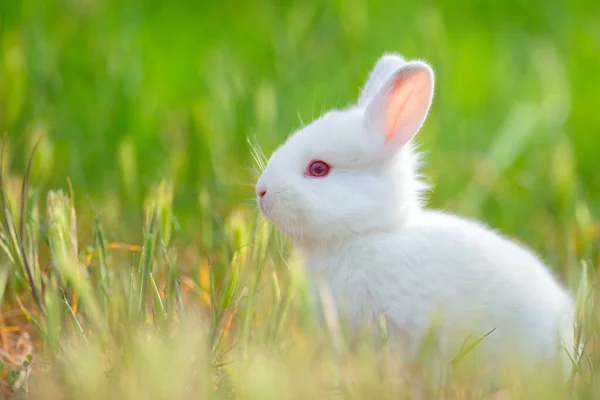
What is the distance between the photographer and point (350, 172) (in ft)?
9.78

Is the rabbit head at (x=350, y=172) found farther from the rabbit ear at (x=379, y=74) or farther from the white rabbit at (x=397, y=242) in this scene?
the rabbit ear at (x=379, y=74)

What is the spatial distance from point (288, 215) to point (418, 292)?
0.52m

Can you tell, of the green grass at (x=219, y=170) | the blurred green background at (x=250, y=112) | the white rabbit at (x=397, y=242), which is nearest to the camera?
the green grass at (x=219, y=170)

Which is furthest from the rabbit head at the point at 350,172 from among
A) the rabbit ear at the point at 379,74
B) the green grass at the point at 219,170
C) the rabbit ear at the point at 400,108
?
the rabbit ear at the point at 379,74

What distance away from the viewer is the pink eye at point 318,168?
2980mm

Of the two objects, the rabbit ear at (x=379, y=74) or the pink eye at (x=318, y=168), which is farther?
the rabbit ear at (x=379, y=74)

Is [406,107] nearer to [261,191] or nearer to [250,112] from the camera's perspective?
[261,191]

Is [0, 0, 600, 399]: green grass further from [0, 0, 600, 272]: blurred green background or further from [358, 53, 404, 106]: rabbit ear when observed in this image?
[358, 53, 404, 106]: rabbit ear

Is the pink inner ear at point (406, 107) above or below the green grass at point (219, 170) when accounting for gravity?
above

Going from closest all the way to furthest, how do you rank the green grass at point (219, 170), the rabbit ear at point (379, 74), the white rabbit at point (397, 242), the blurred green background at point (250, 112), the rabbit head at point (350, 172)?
1. the green grass at point (219, 170)
2. the white rabbit at point (397, 242)
3. the rabbit head at point (350, 172)
4. the rabbit ear at point (379, 74)
5. the blurred green background at point (250, 112)

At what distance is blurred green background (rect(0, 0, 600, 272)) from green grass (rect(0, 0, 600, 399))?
0.01m

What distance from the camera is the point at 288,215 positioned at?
2.94m

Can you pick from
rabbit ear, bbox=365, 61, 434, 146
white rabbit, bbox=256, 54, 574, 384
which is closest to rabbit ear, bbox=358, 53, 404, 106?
white rabbit, bbox=256, 54, 574, 384

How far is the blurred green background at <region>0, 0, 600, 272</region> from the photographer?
3.82m
